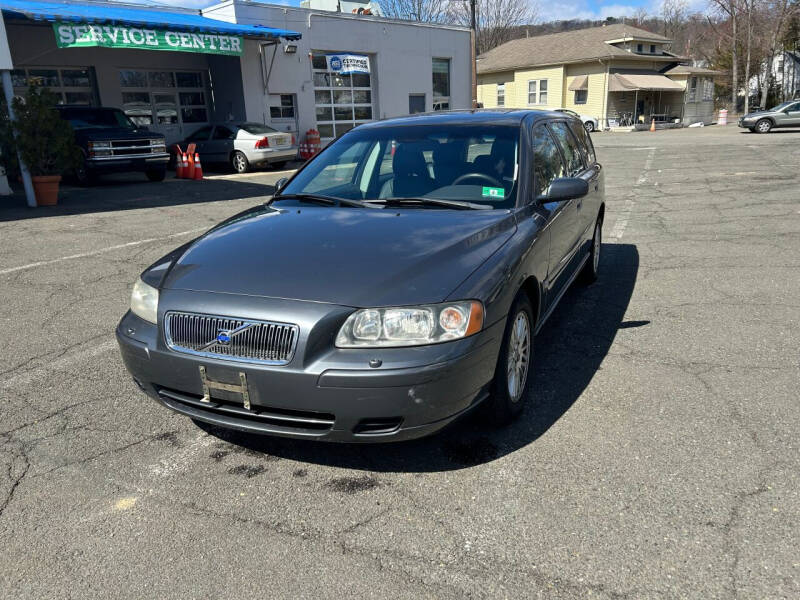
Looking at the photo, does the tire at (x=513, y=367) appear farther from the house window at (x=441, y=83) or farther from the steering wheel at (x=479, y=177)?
the house window at (x=441, y=83)

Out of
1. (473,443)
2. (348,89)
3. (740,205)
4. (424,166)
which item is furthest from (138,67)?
(473,443)

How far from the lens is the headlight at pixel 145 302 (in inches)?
122

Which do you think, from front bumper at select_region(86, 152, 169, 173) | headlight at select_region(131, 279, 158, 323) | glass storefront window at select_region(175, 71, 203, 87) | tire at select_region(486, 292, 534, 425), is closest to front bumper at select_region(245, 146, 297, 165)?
front bumper at select_region(86, 152, 169, 173)

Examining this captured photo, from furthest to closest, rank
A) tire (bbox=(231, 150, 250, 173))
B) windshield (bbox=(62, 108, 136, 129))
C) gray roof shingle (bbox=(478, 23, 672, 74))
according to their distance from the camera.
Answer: gray roof shingle (bbox=(478, 23, 672, 74)) → tire (bbox=(231, 150, 250, 173)) → windshield (bbox=(62, 108, 136, 129))

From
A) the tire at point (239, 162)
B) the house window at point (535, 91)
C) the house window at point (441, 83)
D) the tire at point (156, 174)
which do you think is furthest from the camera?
the house window at point (535, 91)

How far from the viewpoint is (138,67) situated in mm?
20031

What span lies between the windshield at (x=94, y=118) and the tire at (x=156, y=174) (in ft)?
3.80

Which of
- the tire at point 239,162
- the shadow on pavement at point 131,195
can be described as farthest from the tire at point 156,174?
the tire at point 239,162

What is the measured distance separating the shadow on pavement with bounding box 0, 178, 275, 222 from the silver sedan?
1953mm

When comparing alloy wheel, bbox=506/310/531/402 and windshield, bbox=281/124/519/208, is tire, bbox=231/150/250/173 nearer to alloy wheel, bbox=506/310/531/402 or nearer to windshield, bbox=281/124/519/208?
windshield, bbox=281/124/519/208

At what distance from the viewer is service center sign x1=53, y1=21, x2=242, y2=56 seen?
15062 millimetres

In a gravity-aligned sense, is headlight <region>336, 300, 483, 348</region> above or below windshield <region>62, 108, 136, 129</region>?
below

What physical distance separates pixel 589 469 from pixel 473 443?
0.59m

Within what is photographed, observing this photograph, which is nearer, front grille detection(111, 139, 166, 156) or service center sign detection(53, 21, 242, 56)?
front grille detection(111, 139, 166, 156)
